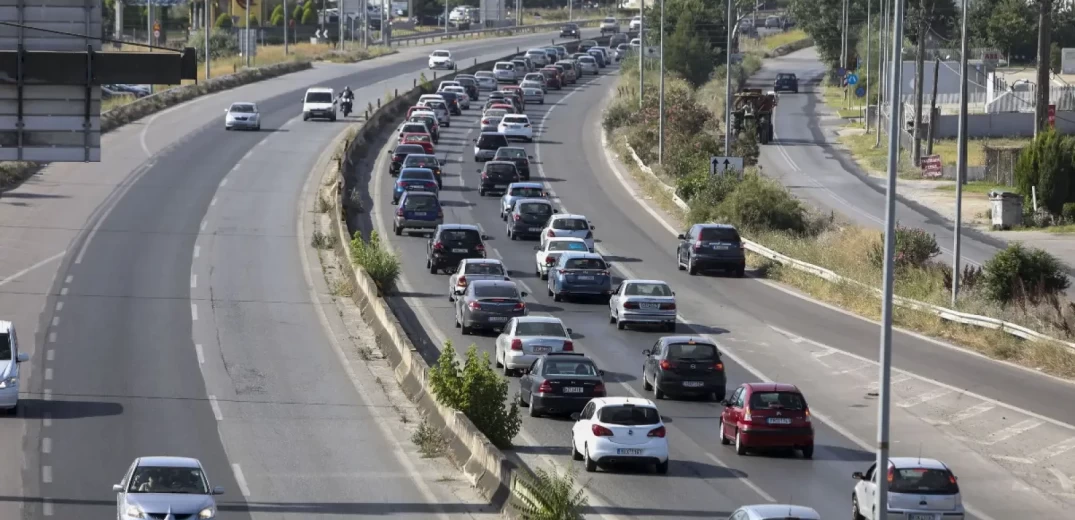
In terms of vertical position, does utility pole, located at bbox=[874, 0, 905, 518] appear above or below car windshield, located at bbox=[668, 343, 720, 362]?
above

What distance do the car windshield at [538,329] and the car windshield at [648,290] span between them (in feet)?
17.5

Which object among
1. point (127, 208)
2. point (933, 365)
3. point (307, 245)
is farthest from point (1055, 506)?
point (127, 208)

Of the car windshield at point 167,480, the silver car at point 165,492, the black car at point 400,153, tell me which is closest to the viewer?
the silver car at point 165,492

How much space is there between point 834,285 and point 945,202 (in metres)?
26.0

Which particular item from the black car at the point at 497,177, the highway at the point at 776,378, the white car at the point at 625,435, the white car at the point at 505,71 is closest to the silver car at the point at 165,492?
the highway at the point at 776,378

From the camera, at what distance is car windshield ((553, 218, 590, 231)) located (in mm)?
48625

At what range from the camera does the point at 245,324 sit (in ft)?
125

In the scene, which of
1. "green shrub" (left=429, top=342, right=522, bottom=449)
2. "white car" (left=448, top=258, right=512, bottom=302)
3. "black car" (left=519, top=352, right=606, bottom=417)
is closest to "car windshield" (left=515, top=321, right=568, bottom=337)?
"black car" (left=519, top=352, right=606, bottom=417)

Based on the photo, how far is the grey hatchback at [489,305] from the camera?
120ft

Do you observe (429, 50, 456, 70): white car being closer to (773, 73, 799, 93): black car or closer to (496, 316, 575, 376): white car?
(773, 73, 799, 93): black car

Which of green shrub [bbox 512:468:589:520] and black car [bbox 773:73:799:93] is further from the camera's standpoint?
black car [bbox 773:73:799:93]

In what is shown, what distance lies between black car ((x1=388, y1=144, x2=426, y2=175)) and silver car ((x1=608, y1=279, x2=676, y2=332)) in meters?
28.9

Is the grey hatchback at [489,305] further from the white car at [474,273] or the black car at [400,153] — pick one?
the black car at [400,153]

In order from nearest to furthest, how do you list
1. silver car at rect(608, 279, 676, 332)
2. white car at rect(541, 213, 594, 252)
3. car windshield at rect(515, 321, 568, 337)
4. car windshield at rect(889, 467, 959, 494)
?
car windshield at rect(889, 467, 959, 494) → car windshield at rect(515, 321, 568, 337) → silver car at rect(608, 279, 676, 332) → white car at rect(541, 213, 594, 252)
